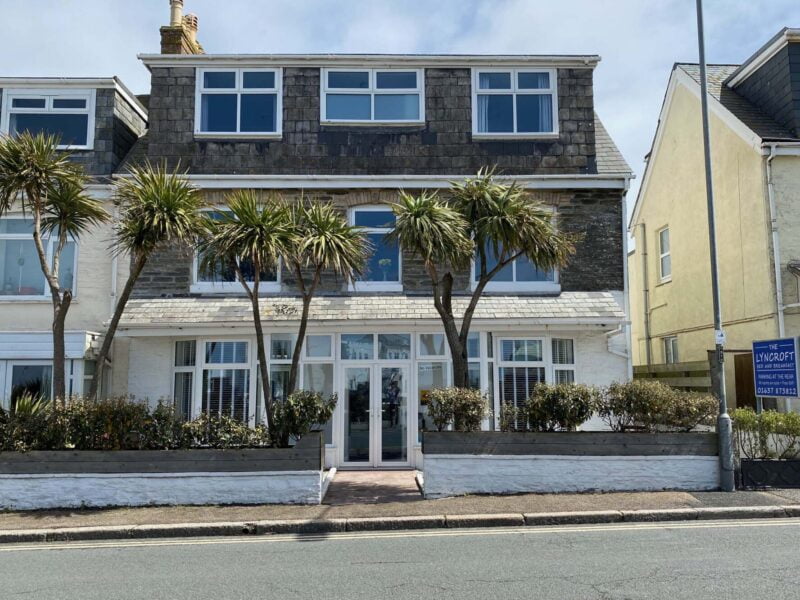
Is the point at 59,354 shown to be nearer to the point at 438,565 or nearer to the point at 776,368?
the point at 438,565

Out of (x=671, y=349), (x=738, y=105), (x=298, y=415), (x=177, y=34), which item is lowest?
(x=298, y=415)

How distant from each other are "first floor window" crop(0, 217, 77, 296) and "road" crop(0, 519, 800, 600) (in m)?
7.11

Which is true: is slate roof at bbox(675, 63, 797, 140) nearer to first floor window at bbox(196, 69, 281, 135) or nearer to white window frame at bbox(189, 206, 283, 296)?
first floor window at bbox(196, 69, 281, 135)

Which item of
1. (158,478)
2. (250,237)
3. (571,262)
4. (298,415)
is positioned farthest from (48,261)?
(571,262)

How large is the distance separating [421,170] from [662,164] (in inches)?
370

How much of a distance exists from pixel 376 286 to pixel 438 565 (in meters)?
7.77

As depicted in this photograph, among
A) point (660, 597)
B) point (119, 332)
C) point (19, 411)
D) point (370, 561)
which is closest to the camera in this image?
point (660, 597)

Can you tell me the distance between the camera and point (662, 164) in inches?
798

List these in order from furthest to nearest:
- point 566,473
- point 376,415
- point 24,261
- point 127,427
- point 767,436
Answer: point 24,261 → point 376,415 → point 767,436 → point 566,473 → point 127,427

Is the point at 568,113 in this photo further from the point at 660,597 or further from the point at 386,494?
the point at 660,597

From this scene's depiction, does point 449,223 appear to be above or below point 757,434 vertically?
above

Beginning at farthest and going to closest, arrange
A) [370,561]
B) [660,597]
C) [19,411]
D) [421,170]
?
1. [421,170]
2. [19,411]
3. [370,561]
4. [660,597]

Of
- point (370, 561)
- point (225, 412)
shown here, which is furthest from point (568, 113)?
point (370, 561)

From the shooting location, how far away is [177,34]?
1630cm
